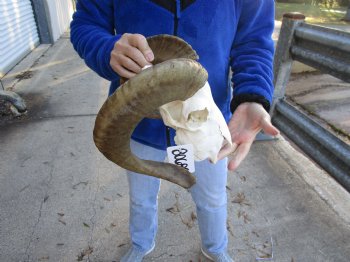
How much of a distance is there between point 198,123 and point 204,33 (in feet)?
1.82

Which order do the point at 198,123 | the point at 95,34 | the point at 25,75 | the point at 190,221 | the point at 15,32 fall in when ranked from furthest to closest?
the point at 15,32 → the point at 25,75 → the point at 190,221 → the point at 95,34 → the point at 198,123

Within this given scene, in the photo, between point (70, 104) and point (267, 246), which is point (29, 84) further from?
point (267, 246)

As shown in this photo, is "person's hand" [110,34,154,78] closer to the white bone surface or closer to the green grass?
the white bone surface

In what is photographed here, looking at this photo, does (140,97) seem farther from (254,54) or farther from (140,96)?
(254,54)

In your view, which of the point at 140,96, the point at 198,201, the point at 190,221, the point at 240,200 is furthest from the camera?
the point at 240,200

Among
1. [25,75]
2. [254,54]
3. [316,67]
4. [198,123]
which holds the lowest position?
[25,75]

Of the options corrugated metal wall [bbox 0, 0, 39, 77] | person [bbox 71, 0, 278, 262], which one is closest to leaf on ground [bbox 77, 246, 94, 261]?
person [bbox 71, 0, 278, 262]

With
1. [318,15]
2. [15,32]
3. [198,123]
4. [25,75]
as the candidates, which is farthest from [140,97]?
[318,15]

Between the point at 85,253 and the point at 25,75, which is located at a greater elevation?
the point at 85,253

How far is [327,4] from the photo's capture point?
2344 centimetres

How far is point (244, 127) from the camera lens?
1676 millimetres

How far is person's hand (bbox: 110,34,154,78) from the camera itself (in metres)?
1.15

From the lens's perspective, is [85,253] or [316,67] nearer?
[85,253]

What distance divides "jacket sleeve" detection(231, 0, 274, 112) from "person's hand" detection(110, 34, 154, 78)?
72 cm
